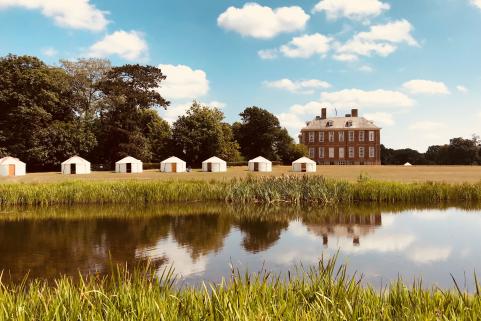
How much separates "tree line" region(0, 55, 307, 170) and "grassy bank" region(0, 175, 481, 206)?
2382 cm

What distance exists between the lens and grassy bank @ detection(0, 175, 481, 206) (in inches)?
852

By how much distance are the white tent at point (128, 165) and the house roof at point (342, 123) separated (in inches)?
1313

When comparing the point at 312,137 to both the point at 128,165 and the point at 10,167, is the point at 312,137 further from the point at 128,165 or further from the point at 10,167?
the point at 10,167

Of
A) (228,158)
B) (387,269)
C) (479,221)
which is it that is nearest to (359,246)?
(387,269)

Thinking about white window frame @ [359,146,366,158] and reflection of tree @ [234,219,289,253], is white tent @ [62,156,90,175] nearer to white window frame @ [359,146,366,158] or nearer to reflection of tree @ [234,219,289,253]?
reflection of tree @ [234,219,289,253]

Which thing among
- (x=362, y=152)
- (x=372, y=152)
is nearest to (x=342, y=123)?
(x=362, y=152)

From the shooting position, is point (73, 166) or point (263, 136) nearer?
point (73, 166)

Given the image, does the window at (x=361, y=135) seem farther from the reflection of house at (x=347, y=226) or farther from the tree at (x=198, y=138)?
the reflection of house at (x=347, y=226)

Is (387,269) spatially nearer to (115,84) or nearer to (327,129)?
(115,84)

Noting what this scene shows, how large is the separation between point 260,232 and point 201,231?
2.15 m

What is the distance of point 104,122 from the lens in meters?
50.0

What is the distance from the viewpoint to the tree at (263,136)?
5834 centimetres

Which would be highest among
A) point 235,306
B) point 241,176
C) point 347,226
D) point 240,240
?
point 241,176

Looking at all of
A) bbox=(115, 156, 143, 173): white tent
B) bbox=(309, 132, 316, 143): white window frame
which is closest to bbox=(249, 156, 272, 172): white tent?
bbox=(115, 156, 143, 173): white tent
